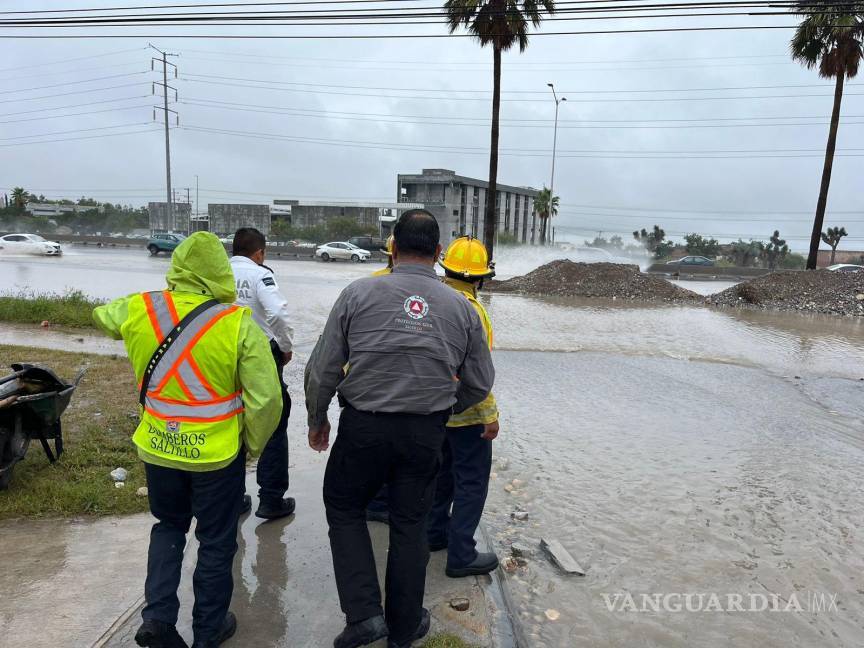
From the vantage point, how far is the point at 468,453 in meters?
3.51

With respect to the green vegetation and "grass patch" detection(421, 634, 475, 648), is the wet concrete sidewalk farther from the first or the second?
the green vegetation

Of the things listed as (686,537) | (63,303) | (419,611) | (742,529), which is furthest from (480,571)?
(63,303)

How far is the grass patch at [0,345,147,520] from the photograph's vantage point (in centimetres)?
421

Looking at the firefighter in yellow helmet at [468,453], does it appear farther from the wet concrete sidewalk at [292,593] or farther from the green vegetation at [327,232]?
the green vegetation at [327,232]

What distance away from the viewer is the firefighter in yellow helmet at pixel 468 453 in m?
3.44

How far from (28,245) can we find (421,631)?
38.8 meters

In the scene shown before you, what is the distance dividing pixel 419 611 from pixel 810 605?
2332 mm

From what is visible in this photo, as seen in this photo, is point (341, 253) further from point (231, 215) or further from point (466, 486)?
point (466, 486)

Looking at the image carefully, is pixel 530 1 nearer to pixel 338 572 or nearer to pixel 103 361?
pixel 103 361

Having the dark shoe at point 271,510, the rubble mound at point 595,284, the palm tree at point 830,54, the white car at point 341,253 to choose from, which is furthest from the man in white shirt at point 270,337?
the white car at point 341,253

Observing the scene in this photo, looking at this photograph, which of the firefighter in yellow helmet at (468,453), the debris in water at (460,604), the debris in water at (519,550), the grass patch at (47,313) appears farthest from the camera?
the grass patch at (47,313)

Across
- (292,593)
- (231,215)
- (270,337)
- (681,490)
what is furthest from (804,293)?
(231,215)

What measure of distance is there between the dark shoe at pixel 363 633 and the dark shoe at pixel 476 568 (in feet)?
2.63

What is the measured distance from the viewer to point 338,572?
287cm
